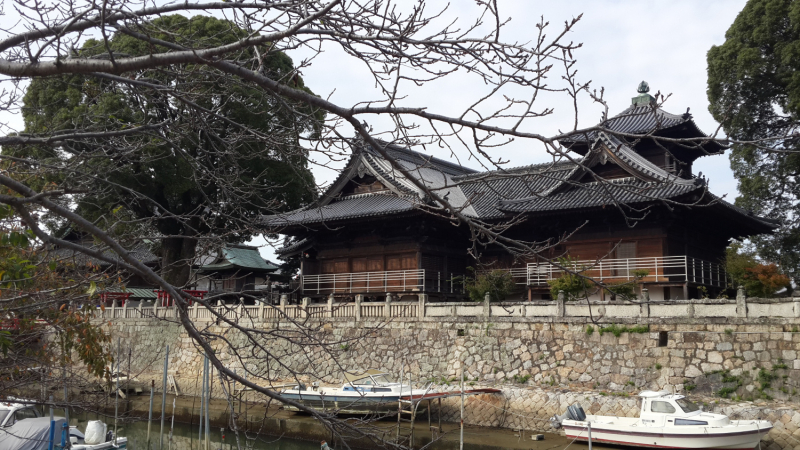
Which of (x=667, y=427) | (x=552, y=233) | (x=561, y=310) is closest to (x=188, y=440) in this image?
(x=561, y=310)

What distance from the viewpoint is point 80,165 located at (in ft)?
17.4

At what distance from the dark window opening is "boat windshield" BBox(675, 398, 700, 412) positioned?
6.27 ft

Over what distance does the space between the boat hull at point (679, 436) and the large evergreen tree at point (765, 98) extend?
13803 mm

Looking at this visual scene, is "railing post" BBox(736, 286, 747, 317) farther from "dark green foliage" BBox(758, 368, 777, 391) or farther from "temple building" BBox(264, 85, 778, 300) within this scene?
"temple building" BBox(264, 85, 778, 300)

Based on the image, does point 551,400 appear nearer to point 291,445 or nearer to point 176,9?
point 291,445

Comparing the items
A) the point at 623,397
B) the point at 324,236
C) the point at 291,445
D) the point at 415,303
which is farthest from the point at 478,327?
the point at 324,236

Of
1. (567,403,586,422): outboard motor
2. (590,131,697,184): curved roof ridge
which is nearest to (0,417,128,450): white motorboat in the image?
(567,403,586,422): outboard motor

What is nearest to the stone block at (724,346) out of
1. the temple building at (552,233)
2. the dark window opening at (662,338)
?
the dark window opening at (662,338)

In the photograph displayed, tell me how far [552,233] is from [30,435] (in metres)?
15.1

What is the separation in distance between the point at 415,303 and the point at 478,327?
227cm

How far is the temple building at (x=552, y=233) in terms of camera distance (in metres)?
18.4

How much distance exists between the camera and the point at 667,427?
41.1 ft

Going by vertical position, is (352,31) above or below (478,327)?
above

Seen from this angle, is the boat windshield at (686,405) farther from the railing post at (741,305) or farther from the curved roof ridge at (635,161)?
the curved roof ridge at (635,161)
